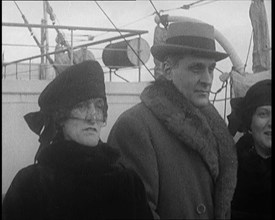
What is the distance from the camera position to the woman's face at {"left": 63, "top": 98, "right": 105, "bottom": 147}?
1.60m

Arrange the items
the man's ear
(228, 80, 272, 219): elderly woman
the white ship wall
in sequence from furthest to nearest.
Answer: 1. the white ship wall
2. (228, 80, 272, 219): elderly woman
3. the man's ear

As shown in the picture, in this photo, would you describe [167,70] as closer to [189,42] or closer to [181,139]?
[189,42]

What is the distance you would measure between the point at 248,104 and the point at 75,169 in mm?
907

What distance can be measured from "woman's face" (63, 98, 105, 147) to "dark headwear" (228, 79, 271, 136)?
78cm

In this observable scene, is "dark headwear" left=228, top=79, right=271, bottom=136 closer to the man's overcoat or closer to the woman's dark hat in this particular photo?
the man's overcoat

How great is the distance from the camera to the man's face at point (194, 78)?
1882 millimetres

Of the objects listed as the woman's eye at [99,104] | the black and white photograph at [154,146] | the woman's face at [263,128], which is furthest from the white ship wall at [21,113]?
the woman's face at [263,128]

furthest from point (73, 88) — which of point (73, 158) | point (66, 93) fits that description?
point (73, 158)

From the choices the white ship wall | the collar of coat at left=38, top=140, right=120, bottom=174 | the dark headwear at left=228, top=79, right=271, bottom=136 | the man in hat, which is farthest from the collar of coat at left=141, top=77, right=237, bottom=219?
the white ship wall

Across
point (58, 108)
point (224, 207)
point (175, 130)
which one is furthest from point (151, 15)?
point (224, 207)

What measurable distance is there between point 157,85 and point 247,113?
1.51 ft

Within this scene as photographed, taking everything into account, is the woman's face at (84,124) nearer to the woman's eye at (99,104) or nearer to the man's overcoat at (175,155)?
the woman's eye at (99,104)

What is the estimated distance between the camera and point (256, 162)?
6.96 ft

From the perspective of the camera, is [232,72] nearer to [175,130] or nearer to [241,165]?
[241,165]
